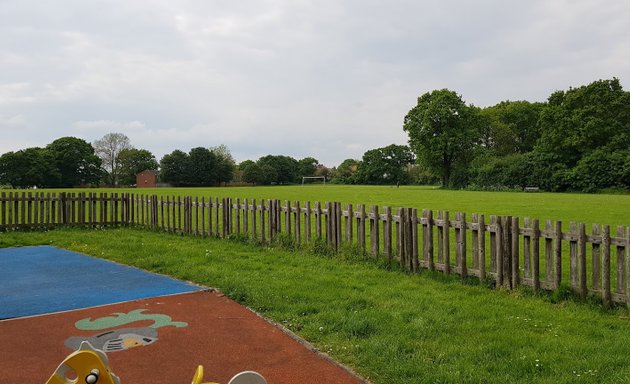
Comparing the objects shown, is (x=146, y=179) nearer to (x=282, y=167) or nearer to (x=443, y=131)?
(x=282, y=167)

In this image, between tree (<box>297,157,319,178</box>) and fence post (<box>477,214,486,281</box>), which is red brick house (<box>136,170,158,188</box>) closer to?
tree (<box>297,157,319,178</box>)

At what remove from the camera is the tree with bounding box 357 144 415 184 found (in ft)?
385

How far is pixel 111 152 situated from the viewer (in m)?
116

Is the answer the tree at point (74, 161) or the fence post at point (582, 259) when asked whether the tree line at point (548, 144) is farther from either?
the tree at point (74, 161)

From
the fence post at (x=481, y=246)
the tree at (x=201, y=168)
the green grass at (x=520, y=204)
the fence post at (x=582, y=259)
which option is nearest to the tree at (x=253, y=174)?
the tree at (x=201, y=168)

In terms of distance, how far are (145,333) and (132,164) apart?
12405cm

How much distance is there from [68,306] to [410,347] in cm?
Result: 459

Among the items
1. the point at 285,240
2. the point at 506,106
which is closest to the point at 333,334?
the point at 285,240

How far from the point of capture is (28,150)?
9169cm

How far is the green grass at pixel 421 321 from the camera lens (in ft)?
14.3

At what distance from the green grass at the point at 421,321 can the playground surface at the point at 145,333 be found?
13.5 inches

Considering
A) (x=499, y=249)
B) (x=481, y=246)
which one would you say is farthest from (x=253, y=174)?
(x=499, y=249)

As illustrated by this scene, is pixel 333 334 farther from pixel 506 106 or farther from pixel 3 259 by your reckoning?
pixel 506 106

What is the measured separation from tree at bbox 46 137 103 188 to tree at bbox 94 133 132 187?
11.8 m
